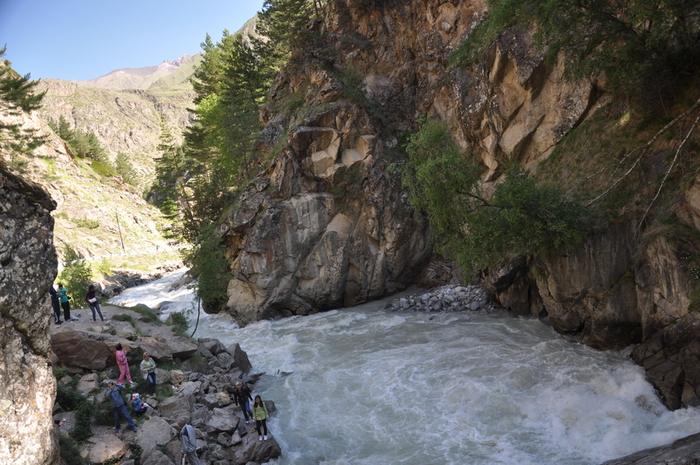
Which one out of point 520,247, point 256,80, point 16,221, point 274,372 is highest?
point 256,80

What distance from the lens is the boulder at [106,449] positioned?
10.5 meters

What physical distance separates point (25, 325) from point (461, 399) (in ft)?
45.7

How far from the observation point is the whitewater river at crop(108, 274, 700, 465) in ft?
40.3

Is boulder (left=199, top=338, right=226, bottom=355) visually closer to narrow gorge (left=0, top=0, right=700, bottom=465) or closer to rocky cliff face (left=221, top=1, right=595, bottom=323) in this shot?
narrow gorge (left=0, top=0, right=700, bottom=465)

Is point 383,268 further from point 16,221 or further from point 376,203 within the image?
point 16,221

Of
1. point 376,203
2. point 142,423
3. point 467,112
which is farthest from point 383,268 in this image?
point 142,423

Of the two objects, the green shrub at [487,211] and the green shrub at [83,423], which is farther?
the green shrub at [487,211]

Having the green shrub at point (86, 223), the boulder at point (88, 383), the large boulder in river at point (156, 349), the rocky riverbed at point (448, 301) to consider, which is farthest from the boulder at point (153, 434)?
the green shrub at point (86, 223)

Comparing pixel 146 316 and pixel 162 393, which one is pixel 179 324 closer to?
pixel 146 316

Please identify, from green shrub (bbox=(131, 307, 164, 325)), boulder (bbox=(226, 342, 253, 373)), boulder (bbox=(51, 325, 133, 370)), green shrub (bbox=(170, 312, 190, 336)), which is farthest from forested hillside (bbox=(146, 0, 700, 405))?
boulder (bbox=(51, 325, 133, 370))

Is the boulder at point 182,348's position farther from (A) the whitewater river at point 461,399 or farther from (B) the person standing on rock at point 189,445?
(B) the person standing on rock at point 189,445

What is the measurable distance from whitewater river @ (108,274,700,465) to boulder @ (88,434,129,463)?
4930 millimetres

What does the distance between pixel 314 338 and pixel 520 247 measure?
13.3m

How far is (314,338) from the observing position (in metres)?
24.2
